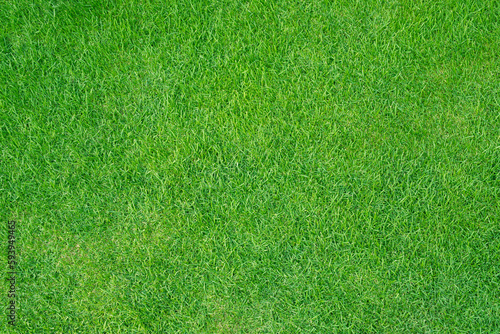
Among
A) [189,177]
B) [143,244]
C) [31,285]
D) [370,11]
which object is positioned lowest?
[31,285]

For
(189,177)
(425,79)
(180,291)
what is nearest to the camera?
(180,291)

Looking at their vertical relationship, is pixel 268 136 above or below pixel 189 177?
above

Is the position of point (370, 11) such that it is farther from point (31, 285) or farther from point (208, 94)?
point (31, 285)

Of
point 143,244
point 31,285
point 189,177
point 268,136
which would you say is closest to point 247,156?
point 268,136

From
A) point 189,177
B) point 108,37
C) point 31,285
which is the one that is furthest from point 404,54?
point 31,285

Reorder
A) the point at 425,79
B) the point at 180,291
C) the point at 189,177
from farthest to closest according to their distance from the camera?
1. the point at 425,79
2. the point at 189,177
3. the point at 180,291

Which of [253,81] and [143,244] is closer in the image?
[143,244]

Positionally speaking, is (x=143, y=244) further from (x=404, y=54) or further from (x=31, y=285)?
(x=404, y=54)
